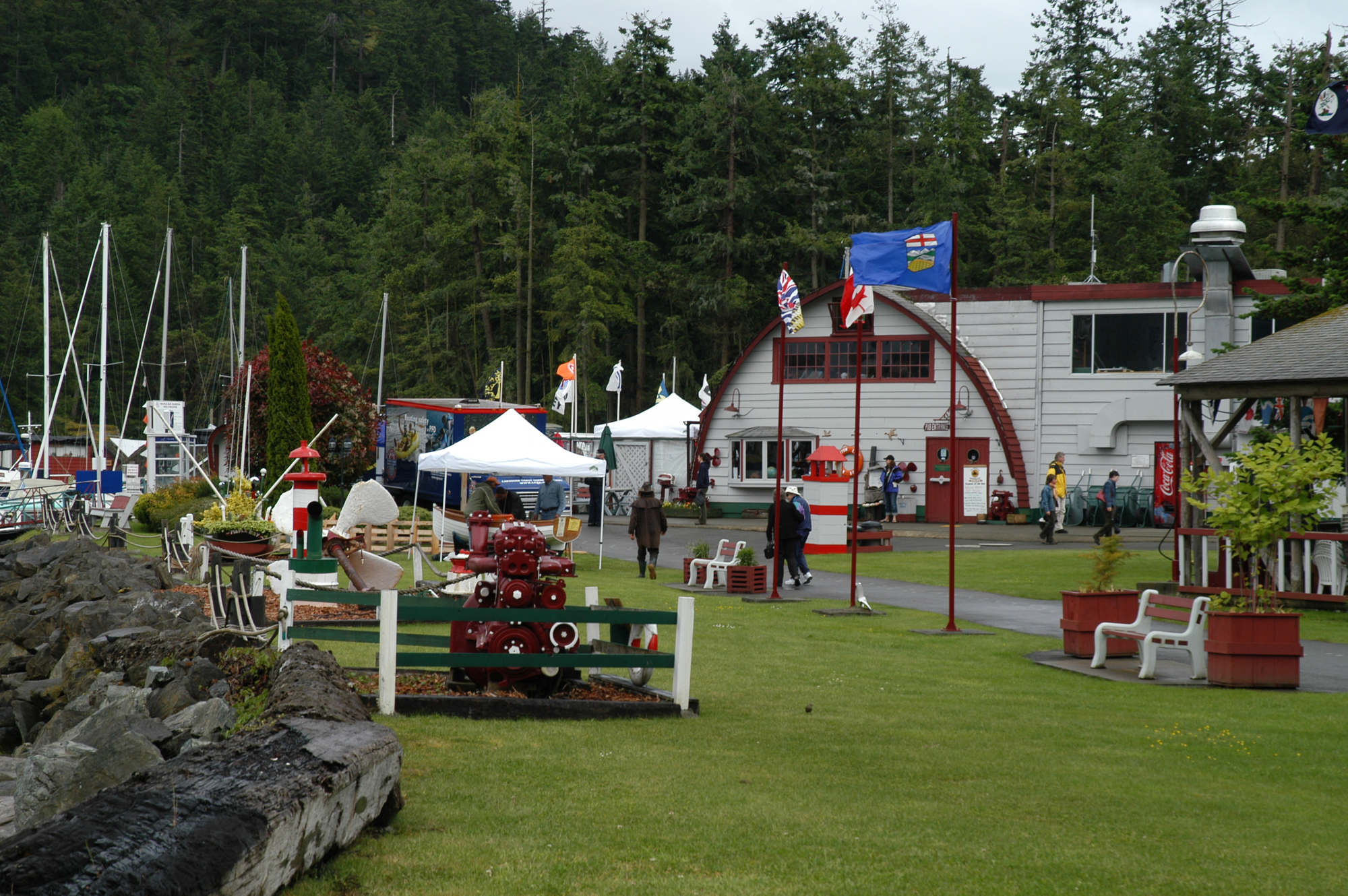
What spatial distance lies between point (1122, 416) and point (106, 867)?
35.6 meters

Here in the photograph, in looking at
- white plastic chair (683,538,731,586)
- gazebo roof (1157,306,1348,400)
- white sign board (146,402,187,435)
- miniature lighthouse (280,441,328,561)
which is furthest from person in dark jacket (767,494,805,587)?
white sign board (146,402,187,435)

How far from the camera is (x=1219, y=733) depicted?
969 cm

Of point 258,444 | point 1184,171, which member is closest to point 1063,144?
point 1184,171

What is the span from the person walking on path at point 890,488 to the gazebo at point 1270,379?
685 inches

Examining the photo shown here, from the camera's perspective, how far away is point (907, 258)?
57.7ft

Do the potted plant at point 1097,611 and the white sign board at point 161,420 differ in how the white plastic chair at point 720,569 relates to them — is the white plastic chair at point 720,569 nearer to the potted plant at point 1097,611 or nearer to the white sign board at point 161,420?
the potted plant at point 1097,611

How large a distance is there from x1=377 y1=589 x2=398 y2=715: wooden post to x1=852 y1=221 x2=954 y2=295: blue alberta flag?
9938 millimetres

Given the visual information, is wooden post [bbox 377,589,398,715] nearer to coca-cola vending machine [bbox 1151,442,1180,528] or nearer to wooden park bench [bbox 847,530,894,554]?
wooden park bench [bbox 847,530,894,554]

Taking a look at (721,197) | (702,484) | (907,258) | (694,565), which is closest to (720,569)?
(694,565)

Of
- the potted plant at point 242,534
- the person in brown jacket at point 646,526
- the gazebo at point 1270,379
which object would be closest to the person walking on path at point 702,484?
the person in brown jacket at point 646,526

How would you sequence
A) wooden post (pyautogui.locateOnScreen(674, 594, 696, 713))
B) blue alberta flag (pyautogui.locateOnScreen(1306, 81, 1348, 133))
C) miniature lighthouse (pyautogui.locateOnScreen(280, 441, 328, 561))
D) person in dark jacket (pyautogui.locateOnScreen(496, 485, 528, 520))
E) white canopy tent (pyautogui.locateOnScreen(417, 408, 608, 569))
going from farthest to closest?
white canopy tent (pyautogui.locateOnScreen(417, 408, 608, 569)) < person in dark jacket (pyautogui.locateOnScreen(496, 485, 528, 520)) < blue alberta flag (pyautogui.locateOnScreen(1306, 81, 1348, 133)) < miniature lighthouse (pyautogui.locateOnScreen(280, 441, 328, 561)) < wooden post (pyautogui.locateOnScreen(674, 594, 696, 713))

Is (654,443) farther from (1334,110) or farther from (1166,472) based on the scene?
(1334,110)

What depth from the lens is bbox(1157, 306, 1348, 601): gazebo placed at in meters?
18.5

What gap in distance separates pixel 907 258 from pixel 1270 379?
5637 mm
